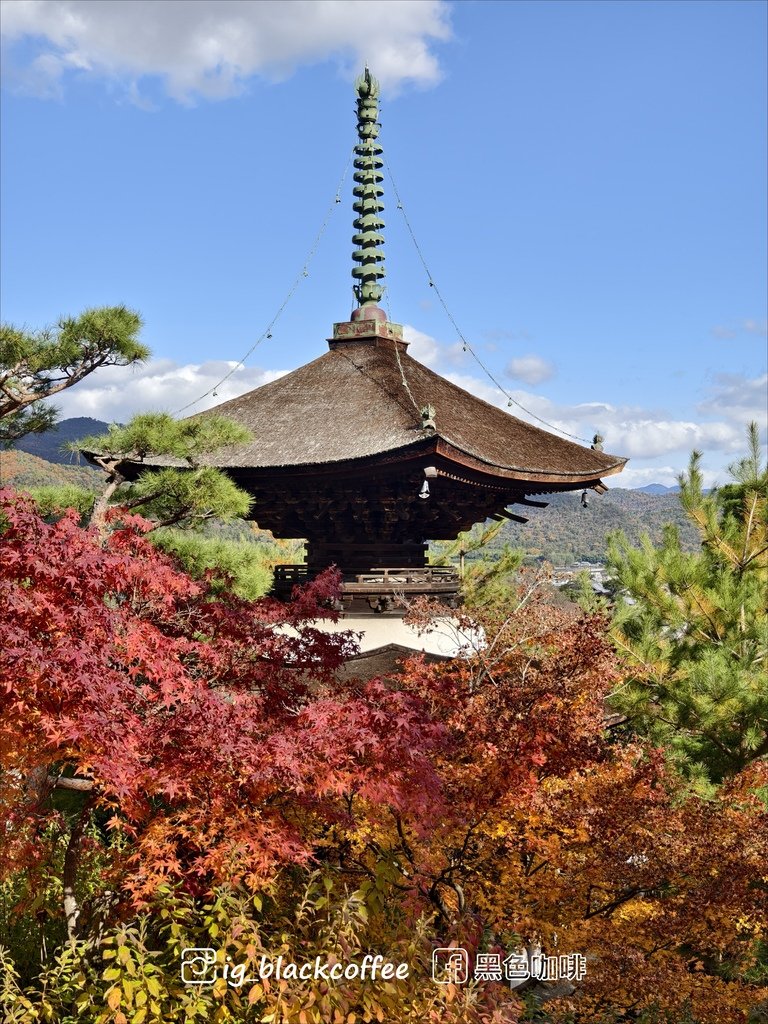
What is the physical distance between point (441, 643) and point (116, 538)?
767 cm

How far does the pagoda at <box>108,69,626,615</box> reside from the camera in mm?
11758

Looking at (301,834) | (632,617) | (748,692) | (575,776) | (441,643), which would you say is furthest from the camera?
(441,643)

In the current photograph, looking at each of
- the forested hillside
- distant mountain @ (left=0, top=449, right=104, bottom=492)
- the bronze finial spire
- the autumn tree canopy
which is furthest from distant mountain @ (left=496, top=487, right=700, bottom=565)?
the autumn tree canopy

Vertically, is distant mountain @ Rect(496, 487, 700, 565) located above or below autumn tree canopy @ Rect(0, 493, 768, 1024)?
above

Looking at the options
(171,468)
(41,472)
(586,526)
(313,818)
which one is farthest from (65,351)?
(586,526)

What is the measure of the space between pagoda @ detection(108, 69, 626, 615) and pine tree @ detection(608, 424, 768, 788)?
80.3 inches

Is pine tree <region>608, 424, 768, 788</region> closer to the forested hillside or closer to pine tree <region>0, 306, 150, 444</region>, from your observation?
pine tree <region>0, 306, 150, 444</region>

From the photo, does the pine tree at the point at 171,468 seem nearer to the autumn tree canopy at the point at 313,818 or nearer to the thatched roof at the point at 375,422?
the thatched roof at the point at 375,422

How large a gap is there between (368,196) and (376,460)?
19.8ft

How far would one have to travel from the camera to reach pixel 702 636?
1136 cm

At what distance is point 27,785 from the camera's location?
6.80m

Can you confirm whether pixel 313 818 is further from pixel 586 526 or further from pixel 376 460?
pixel 586 526

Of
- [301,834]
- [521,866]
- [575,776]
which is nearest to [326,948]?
[301,834]

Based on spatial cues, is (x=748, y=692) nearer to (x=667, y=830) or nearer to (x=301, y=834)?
(x=667, y=830)
